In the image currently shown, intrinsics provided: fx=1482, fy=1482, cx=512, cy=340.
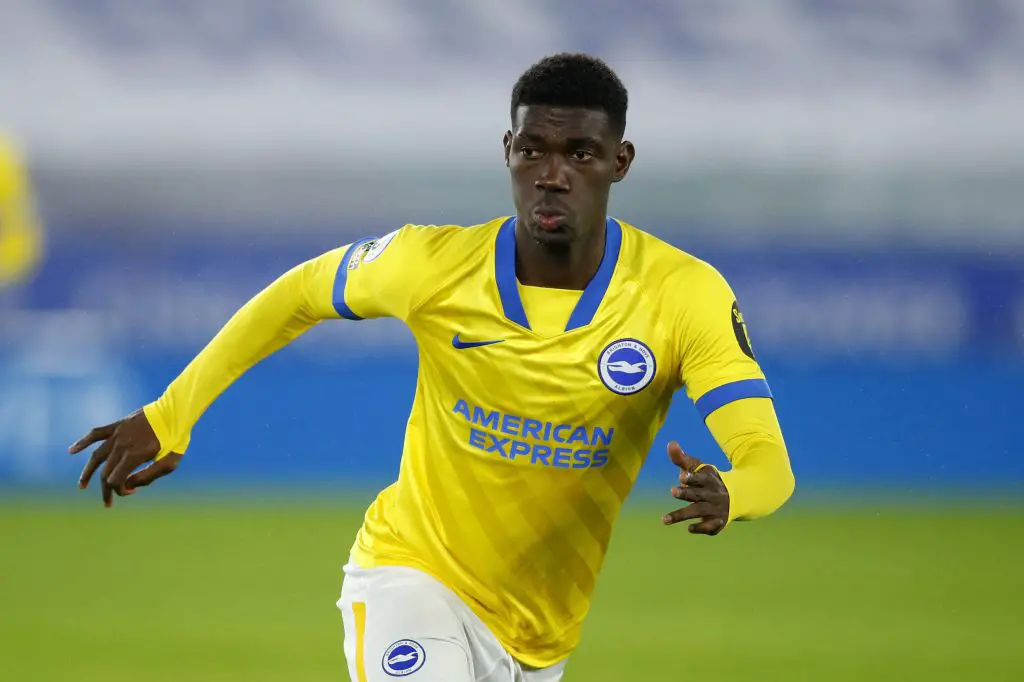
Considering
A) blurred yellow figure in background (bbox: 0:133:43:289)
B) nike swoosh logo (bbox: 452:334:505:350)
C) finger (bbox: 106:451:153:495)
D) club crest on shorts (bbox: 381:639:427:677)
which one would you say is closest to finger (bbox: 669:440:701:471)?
nike swoosh logo (bbox: 452:334:505:350)

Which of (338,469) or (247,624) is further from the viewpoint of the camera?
(338,469)

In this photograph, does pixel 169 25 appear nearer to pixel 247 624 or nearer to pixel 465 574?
pixel 247 624

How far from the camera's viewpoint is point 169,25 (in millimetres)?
11109

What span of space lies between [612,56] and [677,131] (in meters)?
0.74

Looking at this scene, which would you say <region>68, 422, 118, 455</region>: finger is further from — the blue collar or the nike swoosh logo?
the blue collar

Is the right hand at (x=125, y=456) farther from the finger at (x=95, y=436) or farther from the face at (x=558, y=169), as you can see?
the face at (x=558, y=169)

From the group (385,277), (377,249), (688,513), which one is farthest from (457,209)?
(688,513)

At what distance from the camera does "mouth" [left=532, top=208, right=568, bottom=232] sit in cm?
414

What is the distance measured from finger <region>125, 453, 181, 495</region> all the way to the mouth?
128 centimetres

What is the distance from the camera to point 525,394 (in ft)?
13.8

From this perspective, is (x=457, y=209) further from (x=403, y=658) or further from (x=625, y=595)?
(x=403, y=658)

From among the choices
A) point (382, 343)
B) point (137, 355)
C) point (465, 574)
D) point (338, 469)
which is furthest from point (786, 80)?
point (465, 574)

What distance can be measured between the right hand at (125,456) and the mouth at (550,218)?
128 centimetres

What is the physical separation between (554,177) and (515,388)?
0.61 metres
